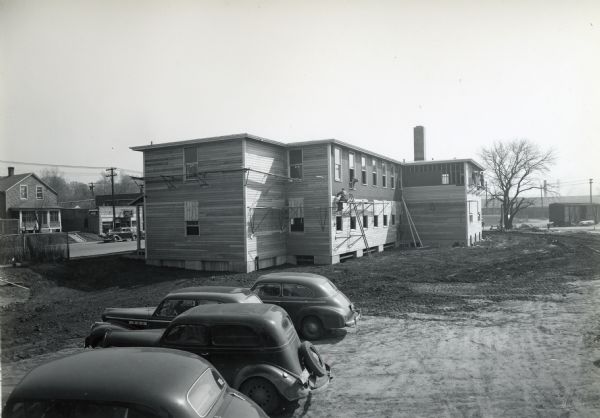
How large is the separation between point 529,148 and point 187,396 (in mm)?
66062

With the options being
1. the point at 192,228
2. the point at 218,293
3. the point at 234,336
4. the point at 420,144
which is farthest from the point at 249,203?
the point at 420,144

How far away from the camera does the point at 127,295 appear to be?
15578mm

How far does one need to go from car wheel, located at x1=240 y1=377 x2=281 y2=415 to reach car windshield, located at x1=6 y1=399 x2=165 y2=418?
8.63ft

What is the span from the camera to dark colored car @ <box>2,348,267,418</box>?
140 inches

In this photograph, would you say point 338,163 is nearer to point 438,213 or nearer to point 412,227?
point 412,227

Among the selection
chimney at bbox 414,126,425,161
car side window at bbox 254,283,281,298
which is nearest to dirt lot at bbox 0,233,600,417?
car side window at bbox 254,283,281,298

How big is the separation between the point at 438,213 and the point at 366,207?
8960 mm

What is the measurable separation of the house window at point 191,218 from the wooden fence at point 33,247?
6068 millimetres

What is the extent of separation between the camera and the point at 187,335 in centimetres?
639

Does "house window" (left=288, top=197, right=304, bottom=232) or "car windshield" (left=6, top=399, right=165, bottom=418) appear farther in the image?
"house window" (left=288, top=197, right=304, bottom=232)

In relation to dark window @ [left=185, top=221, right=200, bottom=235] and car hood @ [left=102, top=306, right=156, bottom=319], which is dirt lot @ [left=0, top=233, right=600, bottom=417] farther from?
dark window @ [left=185, top=221, right=200, bottom=235]

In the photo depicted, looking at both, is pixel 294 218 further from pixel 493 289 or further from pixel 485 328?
pixel 485 328

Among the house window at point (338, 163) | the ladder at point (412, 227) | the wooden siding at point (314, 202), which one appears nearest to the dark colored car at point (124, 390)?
the wooden siding at point (314, 202)

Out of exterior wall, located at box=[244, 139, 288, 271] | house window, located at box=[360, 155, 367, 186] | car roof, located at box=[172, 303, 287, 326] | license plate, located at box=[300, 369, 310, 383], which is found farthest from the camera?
house window, located at box=[360, 155, 367, 186]
